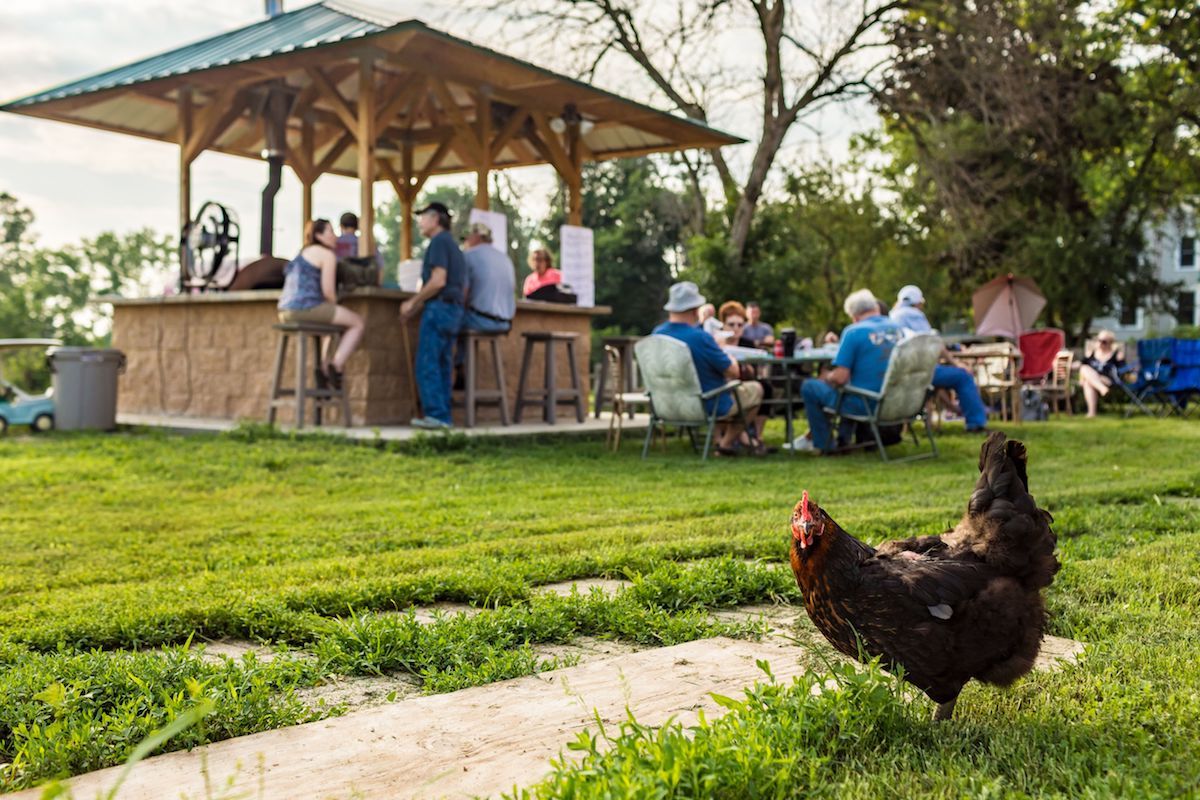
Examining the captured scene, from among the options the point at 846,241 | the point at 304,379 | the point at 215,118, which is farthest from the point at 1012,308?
the point at 846,241

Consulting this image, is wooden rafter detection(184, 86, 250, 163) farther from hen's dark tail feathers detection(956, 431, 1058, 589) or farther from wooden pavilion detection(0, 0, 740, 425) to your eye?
hen's dark tail feathers detection(956, 431, 1058, 589)

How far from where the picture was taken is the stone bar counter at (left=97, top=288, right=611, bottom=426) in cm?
1161

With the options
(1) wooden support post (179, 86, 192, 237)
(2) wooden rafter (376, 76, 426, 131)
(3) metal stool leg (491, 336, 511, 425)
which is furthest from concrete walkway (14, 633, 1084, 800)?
(1) wooden support post (179, 86, 192, 237)

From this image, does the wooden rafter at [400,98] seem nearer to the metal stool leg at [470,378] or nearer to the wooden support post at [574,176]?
the wooden support post at [574,176]

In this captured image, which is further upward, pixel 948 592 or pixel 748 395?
pixel 748 395

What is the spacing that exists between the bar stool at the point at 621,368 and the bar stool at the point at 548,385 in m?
0.44

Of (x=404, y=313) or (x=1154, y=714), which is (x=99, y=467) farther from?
→ (x=1154, y=714)

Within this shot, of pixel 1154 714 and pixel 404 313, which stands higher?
pixel 404 313

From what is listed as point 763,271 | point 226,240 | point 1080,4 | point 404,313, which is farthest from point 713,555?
point 1080,4

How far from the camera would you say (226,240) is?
Answer: 13844 mm

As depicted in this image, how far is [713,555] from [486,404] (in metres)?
7.32

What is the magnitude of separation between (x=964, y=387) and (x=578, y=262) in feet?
18.0

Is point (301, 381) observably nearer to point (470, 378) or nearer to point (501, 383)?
point (470, 378)

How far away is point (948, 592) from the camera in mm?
2699
